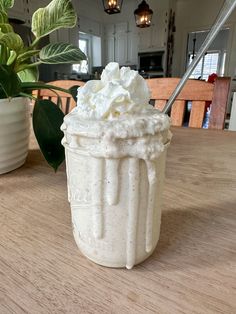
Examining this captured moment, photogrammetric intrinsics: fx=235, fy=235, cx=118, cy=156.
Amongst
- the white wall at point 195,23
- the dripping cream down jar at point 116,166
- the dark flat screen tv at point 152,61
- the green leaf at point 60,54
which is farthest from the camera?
the dark flat screen tv at point 152,61

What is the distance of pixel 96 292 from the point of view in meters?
0.22

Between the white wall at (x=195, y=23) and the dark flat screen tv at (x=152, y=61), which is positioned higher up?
the white wall at (x=195, y=23)

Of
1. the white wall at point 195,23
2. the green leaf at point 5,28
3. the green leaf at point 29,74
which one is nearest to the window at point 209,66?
the white wall at point 195,23

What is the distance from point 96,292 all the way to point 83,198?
0.29 ft

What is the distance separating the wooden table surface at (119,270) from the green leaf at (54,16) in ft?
1.01

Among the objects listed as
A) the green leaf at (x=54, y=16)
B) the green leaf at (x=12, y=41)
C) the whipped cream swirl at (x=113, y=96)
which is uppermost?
the green leaf at (x=54, y=16)

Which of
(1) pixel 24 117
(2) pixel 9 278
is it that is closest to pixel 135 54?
(1) pixel 24 117

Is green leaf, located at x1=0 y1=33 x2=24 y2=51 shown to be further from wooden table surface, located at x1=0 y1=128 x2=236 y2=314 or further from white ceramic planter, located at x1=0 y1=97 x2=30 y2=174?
wooden table surface, located at x1=0 y1=128 x2=236 y2=314

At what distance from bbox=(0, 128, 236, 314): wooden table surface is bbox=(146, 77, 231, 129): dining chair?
0.47m

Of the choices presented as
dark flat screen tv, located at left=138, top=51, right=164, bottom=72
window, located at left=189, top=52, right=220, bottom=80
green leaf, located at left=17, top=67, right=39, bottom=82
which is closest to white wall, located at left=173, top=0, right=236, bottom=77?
dark flat screen tv, located at left=138, top=51, right=164, bottom=72

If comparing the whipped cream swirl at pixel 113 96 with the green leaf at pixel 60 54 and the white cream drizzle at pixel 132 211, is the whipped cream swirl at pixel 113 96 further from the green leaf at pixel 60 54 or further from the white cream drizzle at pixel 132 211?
the green leaf at pixel 60 54

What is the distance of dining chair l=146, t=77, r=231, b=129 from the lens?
2.73 ft

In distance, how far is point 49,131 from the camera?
0.43 metres

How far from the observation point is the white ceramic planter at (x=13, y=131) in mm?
448
